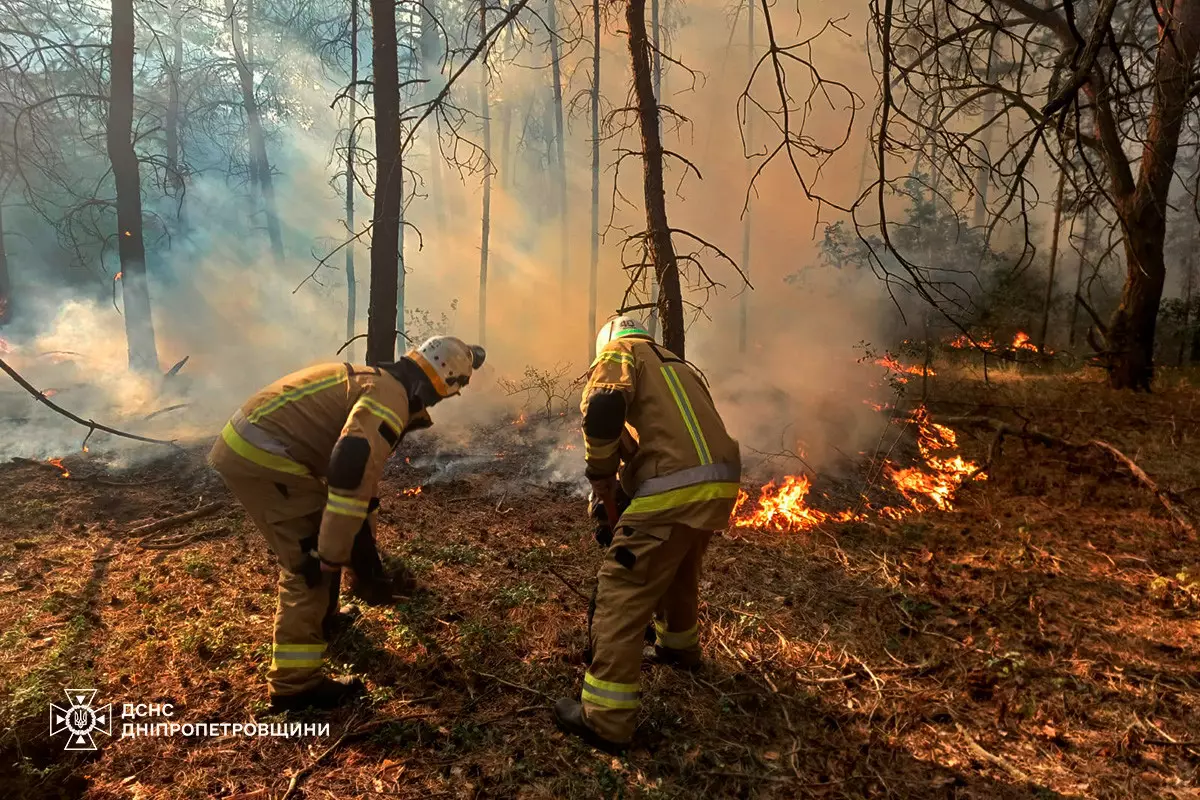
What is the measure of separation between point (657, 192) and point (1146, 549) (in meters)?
5.18

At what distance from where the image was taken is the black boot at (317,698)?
3055mm

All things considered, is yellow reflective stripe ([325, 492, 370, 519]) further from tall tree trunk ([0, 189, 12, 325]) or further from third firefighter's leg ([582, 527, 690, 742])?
tall tree trunk ([0, 189, 12, 325])

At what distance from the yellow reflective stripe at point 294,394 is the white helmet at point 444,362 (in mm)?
452

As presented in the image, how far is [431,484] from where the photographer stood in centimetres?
673

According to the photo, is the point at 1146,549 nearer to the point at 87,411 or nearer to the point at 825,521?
the point at 825,521

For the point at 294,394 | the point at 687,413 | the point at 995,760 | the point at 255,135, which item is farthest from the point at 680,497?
the point at 255,135

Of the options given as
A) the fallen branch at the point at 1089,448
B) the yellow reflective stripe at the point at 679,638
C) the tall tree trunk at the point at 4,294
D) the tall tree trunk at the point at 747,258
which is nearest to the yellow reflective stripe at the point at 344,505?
the yellow reflective stripe at the point at 679,638

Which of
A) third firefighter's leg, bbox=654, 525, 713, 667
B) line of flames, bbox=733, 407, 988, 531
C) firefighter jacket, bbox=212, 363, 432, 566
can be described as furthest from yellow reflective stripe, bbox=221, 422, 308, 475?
line of flames, bbox=733, 407, 988, 531

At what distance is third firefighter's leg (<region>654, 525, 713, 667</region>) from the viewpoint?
3389 mm

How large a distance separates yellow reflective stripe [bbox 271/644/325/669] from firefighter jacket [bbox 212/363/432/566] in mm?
492

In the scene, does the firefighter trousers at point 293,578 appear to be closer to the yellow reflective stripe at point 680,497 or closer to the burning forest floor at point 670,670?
the burning forest floor at point 670,670

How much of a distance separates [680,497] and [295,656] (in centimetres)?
221

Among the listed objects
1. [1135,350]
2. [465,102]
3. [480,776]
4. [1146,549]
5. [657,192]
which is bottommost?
[480,776]

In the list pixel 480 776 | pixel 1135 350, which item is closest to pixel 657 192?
pixel 480 776
